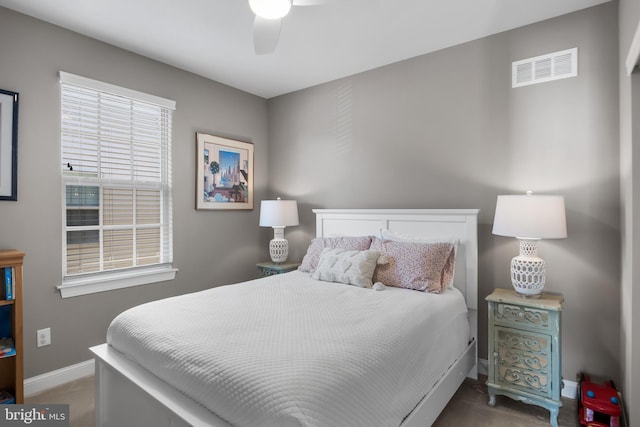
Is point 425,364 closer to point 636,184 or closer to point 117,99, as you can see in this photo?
point 636,184

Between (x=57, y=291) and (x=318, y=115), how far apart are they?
283cm

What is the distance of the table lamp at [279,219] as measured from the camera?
3.53 metres

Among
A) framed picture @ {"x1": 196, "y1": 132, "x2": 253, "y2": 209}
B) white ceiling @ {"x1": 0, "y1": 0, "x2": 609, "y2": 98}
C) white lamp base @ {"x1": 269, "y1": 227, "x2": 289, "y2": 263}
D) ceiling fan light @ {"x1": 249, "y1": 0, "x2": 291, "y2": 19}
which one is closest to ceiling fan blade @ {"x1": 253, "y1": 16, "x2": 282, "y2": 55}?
ceiling fan light @ {"x1": 249, "y1": 0, "x2": 291, "y2": 19}

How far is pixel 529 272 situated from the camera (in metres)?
2.21

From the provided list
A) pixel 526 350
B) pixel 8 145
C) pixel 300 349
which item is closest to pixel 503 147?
pixel 526 350

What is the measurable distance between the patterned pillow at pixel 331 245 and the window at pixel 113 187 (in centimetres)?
133

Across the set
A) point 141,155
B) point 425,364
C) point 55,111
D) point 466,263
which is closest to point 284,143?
point 141,155

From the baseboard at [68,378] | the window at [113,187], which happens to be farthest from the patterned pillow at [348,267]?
the window at [113,187]

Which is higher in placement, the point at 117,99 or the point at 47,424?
the point at 117,99

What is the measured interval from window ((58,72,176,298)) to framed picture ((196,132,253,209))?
336 millimetres

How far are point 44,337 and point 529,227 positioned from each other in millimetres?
3414

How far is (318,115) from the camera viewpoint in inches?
147

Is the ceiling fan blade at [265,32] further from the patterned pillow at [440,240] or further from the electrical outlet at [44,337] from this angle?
the electrical outlet at [44,337]

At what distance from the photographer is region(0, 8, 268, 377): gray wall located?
2346mm
